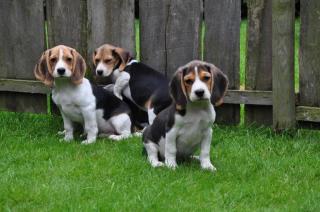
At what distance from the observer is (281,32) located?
7.16 meters

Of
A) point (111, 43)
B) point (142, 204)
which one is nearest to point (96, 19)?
point (111, 43)

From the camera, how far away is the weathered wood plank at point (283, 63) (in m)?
7.12

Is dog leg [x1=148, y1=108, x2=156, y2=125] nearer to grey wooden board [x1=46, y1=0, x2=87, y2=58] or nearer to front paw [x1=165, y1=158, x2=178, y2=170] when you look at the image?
grey wooden board [x1=46, y1=0, x2=87, y2=58]

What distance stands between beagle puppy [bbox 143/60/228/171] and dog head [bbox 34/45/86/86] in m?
1.25

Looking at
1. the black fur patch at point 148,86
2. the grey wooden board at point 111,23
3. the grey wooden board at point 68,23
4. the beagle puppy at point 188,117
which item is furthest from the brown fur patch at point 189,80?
the grey wooden board at point 68,23

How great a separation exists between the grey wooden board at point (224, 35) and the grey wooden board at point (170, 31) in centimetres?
13

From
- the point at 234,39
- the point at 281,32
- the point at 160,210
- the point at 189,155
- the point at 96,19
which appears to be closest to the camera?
the point at 160,210

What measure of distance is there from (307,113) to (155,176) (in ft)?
7.64

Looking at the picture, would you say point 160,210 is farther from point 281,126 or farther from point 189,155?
point 281,126

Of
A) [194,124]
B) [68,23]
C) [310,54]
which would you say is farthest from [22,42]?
[310,54]

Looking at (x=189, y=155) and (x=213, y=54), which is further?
(x=213, y=54)

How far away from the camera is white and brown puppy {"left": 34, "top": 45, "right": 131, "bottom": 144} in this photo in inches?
283

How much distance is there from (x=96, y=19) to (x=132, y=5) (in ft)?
1.74

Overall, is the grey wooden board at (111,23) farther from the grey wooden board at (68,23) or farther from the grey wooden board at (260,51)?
the grey wooden board at (260,51)
